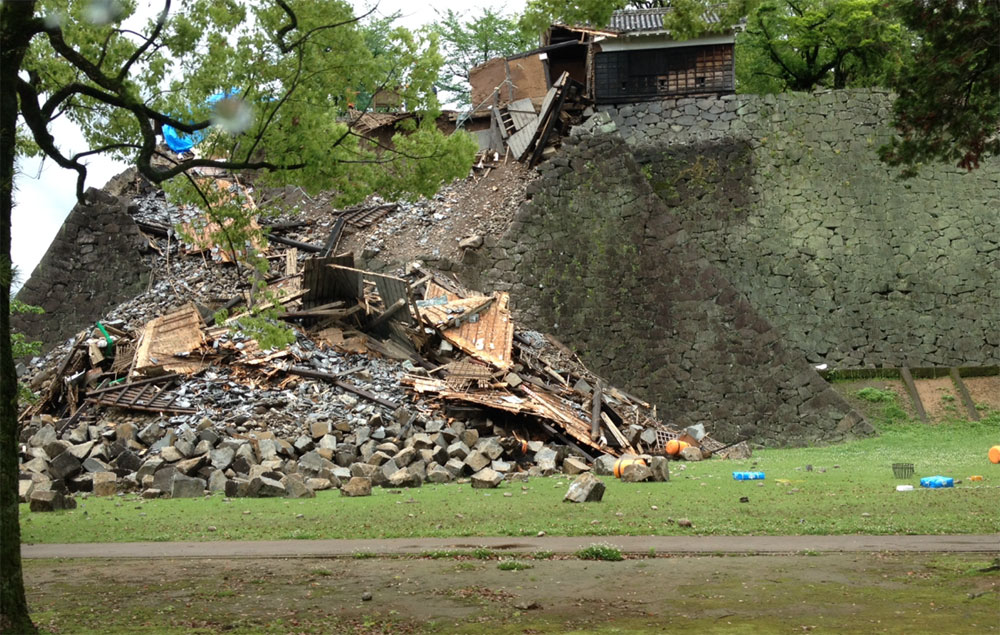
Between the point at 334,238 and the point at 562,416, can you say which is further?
the point at 334,238

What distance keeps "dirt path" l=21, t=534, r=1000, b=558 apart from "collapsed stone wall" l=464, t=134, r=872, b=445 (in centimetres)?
1415

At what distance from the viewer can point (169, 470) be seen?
51.5 ft

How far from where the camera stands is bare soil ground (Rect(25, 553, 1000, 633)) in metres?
7.40

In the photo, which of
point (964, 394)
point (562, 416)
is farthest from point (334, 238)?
point (964, 394)

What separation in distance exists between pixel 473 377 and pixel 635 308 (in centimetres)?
697

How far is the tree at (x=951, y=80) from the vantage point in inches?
390

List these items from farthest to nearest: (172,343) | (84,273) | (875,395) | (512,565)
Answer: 1. (84,273)
2. (875,395)
3. (172,343)
4. (512,565)

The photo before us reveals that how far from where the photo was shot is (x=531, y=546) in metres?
10.5

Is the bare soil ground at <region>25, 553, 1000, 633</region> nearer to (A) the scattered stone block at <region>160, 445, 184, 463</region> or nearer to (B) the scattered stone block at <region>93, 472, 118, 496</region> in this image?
(B) the scattered stone block at <region>93, 472, 118, 496</region>

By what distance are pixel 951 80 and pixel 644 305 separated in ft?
51.2

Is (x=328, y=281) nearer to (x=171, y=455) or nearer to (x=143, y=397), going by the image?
(x=143, y=397)

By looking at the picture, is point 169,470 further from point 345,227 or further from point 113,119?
point 345,227

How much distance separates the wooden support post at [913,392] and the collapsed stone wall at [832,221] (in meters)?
0.96

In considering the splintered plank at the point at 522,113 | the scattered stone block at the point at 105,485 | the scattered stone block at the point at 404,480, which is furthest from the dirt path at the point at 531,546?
the splintered plank at the point at 522,113
